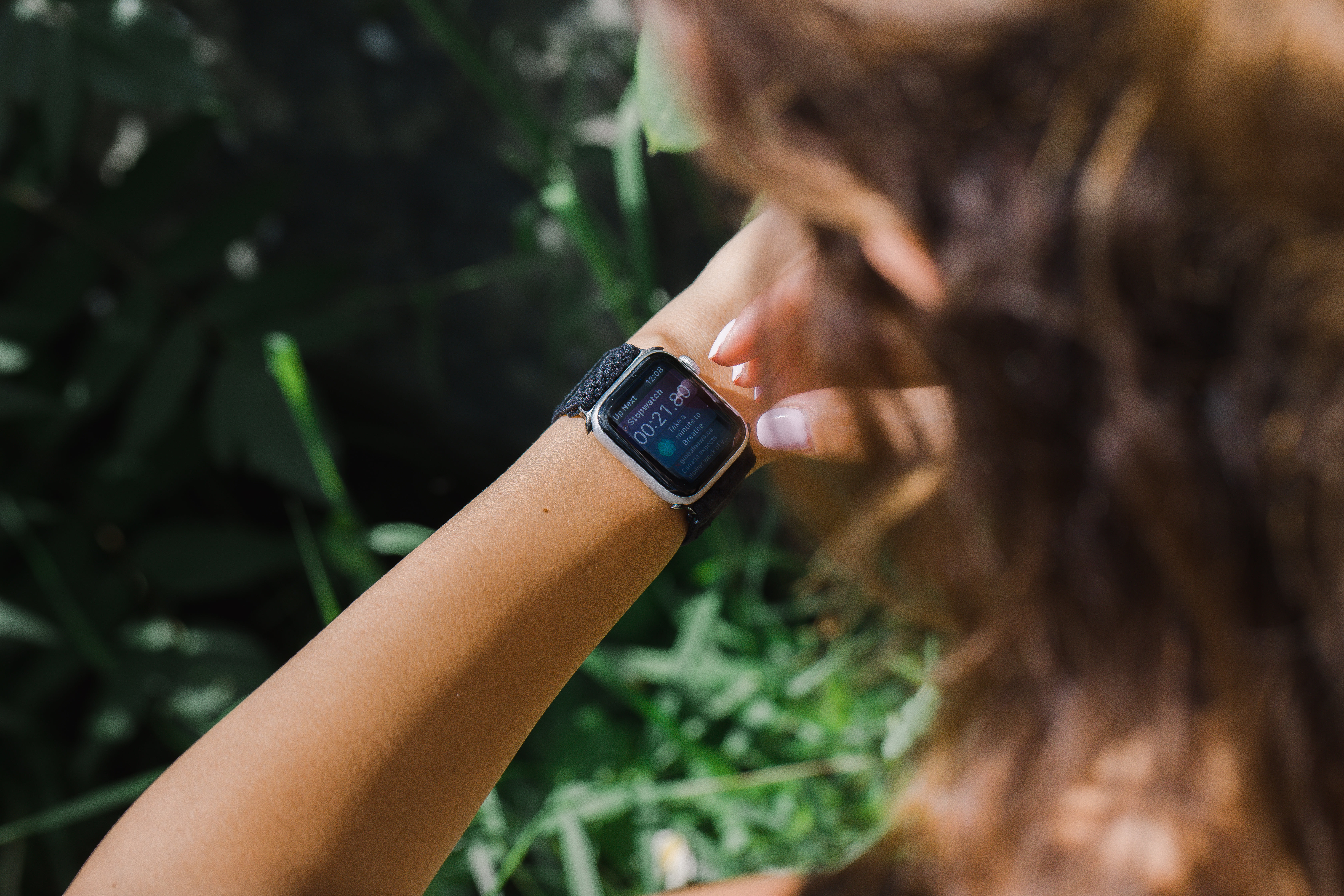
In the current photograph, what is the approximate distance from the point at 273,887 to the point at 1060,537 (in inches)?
15.6

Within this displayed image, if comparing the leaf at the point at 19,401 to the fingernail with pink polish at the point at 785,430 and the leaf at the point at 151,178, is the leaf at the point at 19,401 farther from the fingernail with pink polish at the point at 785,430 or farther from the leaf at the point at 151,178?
the fingernail with pink polish at the point at 785,430

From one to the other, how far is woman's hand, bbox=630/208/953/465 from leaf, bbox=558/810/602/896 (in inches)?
13.8

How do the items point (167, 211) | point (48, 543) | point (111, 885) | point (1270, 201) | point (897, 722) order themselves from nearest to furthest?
point (1270, 201) < point (111, 885) < point (897, 722) < point (48, 543) < point (167, 211)

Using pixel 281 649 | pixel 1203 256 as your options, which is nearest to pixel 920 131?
pixel 1203 256

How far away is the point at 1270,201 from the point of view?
264 millimetres

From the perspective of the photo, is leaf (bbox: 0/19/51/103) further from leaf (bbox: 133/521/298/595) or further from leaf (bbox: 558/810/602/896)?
leaf (bbox: 558/810/602/896)

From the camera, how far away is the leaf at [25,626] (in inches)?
35.1

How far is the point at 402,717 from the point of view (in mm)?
466

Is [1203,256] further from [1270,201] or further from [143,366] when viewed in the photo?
[143,366]

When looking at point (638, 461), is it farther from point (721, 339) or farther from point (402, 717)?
point (402, 717)

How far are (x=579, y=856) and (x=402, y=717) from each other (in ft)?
1.07

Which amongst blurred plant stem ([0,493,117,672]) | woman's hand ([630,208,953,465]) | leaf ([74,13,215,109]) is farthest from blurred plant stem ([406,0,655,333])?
blurred plant stem ([0,493,117,672])

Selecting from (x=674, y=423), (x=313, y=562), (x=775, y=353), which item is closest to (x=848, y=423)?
(x=775, y=353)

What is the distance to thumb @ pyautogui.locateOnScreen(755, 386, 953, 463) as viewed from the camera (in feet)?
1.28
